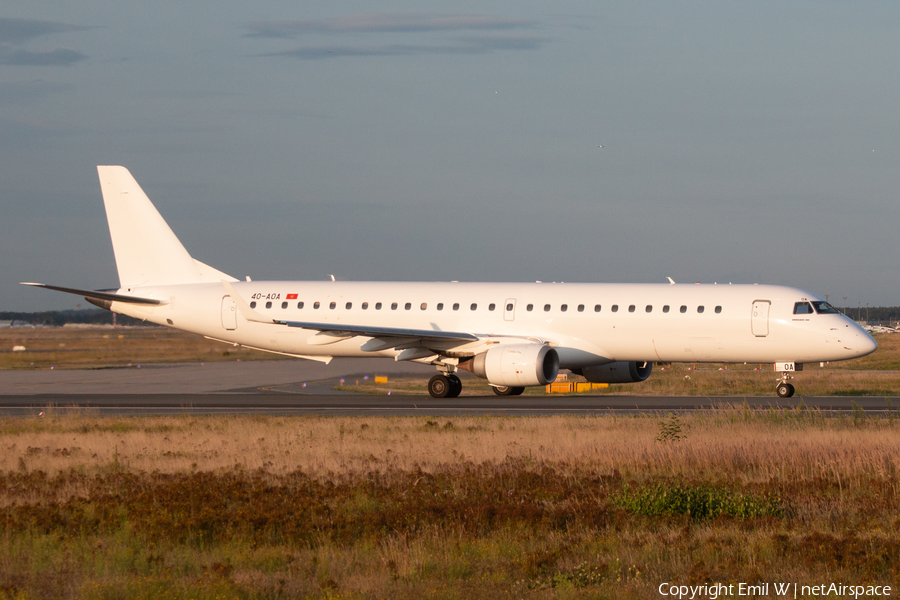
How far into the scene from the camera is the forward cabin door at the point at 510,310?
3020cm

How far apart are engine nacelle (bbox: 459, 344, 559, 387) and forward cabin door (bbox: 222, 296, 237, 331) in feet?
30.5

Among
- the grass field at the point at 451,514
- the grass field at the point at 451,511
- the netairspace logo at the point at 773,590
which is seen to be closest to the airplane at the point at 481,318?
the grass field at the point at 451,511

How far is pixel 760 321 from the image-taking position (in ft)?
91.5

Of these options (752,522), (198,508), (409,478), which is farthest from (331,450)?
(752,522)

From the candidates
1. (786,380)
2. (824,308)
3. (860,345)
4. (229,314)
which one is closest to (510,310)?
(786,380)

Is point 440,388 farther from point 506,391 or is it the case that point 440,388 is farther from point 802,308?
point 802,308

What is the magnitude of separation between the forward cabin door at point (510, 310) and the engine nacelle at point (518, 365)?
2115mm

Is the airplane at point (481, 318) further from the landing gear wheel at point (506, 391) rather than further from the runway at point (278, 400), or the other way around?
the runway at point (278, 400)

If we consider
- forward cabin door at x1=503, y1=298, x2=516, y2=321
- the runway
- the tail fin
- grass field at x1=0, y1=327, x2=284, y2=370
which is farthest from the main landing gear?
grass field at x1=0, y1=327, x2=284, y2=370

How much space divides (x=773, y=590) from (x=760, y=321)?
21637mm

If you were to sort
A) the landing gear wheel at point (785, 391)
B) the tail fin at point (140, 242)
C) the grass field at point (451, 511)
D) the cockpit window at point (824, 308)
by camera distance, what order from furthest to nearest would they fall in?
the tail fin at point (140, 242), the landing gear wheel at point (785, 391), the cockpit window at point (824, 308), the grass field at point (451, 511)

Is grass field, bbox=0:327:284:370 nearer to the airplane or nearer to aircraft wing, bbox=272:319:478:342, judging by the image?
the airplane

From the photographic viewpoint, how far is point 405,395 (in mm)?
32375

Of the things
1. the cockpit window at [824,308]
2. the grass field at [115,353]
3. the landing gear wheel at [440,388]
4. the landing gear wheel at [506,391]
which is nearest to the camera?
the cockpit window at [824,308]
